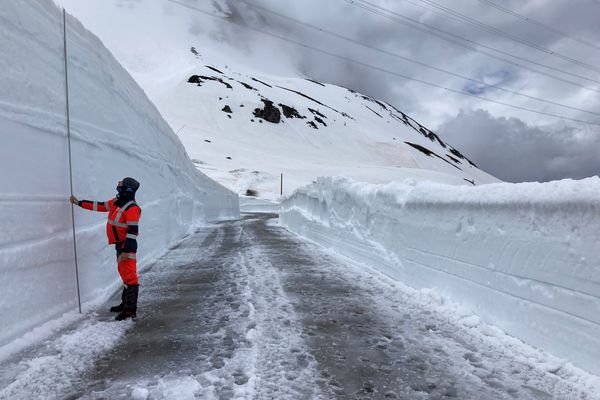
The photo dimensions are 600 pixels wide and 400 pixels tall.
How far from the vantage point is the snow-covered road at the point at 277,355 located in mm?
3246

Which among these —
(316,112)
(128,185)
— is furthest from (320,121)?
(128,185)

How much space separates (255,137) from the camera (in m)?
115

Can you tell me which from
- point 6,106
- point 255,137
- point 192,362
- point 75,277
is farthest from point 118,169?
point 255,137

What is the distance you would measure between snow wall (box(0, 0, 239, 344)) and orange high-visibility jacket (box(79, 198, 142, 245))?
447 millimetres

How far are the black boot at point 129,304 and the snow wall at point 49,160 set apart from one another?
2.38ft

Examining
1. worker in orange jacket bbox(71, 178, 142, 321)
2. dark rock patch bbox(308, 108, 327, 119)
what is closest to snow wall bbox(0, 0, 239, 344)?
worker in orange jacket bbox(71, 178, 142, 321)

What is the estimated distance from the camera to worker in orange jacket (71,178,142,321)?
16.8 feet

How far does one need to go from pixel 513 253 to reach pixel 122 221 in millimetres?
4455

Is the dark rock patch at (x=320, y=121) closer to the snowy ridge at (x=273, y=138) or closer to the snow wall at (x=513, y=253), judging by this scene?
the snowy ridge at (x=273, y=138)

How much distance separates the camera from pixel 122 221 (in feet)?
16.9

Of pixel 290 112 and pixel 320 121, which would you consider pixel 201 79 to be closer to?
pixel 290 112

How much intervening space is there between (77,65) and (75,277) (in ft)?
10.5

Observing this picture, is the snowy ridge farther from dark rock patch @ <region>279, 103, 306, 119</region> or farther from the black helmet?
the black helmet

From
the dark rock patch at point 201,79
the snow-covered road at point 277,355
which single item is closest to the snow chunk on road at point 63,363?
the snow-covered road at point 277,355
